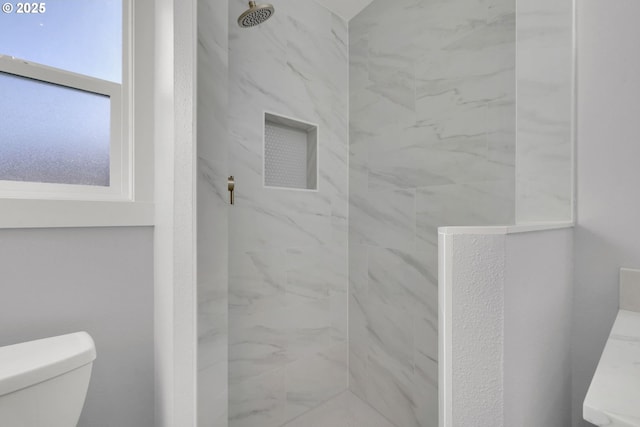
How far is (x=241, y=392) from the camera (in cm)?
141

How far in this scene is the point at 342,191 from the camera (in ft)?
6.11

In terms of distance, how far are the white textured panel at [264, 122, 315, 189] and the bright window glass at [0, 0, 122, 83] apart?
747 millimetres

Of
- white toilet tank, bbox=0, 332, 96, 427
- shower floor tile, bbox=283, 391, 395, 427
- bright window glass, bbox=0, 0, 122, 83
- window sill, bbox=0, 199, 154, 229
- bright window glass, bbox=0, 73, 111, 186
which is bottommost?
shower floor tile, bbox=283, 391, 395, 427

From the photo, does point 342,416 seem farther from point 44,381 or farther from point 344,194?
point 44,381

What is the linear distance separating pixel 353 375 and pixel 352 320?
1.16 feet

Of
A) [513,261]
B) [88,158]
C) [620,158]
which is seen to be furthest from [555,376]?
[88,158]

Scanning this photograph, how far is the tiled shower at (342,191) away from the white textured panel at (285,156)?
0.02m

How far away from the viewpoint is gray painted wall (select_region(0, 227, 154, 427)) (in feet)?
2.77

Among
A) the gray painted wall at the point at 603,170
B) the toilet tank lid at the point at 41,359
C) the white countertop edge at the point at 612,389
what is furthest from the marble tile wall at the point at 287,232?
the white countertop edge at the point at 612,389

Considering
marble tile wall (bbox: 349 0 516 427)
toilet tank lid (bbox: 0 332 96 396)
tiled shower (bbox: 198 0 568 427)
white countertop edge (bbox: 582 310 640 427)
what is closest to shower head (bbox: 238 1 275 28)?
tiled shower (bbox: 198 0 568 427)

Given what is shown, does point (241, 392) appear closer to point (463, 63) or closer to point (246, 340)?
point (246, 340)

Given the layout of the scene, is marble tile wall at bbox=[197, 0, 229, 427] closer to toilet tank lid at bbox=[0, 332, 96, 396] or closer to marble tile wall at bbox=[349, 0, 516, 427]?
toilet tank lid at bbox=[0, 332, 96, 396]

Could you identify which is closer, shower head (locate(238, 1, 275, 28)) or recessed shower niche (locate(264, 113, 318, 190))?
shower head (locate(238, 1, 275, 28))

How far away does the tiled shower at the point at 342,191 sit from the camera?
1.07 m
